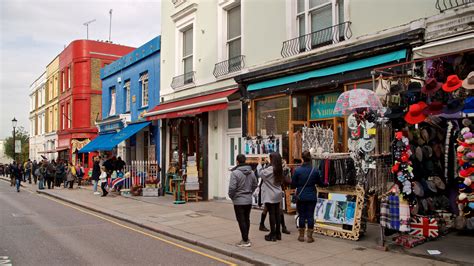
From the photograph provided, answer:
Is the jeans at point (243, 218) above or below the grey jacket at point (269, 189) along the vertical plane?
below

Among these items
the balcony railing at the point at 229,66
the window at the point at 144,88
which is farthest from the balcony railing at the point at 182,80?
the window at the point at 144,88

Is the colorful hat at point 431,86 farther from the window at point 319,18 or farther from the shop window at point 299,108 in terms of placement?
the shop window at point 299,108

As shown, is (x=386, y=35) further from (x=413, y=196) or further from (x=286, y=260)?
(x=286, y=260)

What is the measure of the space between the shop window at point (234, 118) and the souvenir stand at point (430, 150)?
21.9ft

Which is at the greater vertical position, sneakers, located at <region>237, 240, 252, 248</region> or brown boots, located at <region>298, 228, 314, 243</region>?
brown boots, located at <region>298, 228, 314, 243</region>

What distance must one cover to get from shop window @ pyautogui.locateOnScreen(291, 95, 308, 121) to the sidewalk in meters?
2.85

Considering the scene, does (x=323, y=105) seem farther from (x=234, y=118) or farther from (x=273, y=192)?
(x=234, y=118)

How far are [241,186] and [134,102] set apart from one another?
1441cm

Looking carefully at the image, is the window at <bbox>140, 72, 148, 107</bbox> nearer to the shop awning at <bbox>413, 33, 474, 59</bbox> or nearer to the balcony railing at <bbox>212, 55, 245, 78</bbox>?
the balcony railing at <bbox>212, 55, 245, 78</bbox>

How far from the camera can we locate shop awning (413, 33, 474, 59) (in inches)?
268

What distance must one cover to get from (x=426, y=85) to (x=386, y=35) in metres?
2.65

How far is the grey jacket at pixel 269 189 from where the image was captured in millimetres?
8297

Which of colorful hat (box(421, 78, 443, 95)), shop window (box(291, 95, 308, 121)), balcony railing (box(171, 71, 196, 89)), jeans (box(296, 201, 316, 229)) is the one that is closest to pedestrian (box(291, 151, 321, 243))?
jeans (box(296, 201, 316, 229))

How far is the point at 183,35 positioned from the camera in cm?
1762
